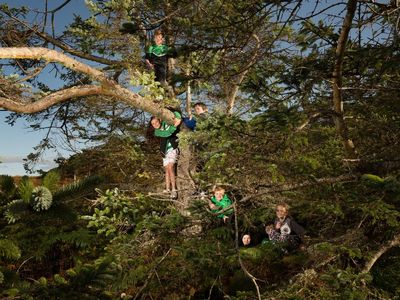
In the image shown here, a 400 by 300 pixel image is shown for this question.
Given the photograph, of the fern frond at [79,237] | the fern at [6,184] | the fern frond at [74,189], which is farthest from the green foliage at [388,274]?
the fern at [6,184]

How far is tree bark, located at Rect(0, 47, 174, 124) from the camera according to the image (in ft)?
18.5

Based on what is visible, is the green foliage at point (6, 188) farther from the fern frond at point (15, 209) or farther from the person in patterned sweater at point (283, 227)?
the person in patterned sweater at point (283, 227)

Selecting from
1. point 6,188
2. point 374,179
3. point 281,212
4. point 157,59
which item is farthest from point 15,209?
point 374,179

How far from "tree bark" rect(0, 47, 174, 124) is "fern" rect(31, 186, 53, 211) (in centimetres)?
153

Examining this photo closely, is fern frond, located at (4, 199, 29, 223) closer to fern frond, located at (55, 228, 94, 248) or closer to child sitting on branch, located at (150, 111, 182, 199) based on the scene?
fern frond, located at (55, 228, 94, 248)

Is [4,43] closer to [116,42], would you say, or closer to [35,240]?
[116,42]

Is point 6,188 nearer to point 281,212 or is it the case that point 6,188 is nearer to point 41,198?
point 41,198

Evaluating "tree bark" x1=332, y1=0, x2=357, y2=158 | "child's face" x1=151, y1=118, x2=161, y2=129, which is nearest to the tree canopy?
"tree bark" x1=332, y1=0, x2=357, y2=158

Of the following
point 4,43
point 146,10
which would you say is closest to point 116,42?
point 146,10

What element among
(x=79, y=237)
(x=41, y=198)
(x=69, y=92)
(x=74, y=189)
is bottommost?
(x=79, y=237)

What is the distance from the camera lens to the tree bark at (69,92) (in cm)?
A: 563

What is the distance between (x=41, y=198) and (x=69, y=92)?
194 centimetres

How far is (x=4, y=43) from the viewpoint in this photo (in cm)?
715

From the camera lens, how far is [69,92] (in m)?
6.39
